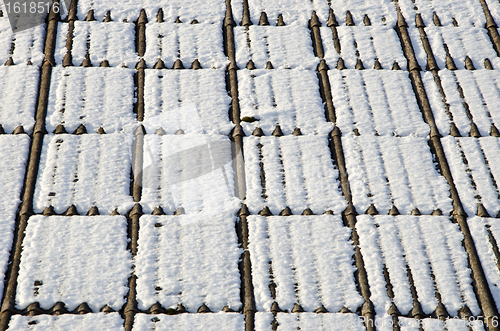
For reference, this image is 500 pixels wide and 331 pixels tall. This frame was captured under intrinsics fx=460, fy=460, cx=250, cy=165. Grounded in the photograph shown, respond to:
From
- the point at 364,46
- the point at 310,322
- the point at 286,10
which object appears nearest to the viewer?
the point at 310,322

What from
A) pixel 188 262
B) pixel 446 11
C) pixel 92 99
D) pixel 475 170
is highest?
pixel 92 99

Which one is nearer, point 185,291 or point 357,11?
point 185,291

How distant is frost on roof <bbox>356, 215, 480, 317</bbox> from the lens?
14.8ft

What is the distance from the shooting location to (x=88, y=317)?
425cm

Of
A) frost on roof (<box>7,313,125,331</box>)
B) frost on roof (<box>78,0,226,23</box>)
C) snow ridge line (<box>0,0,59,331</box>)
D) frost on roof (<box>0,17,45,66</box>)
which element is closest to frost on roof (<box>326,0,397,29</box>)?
frost on roof (<box>78,0,226,23</box>)

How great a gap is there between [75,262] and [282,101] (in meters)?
3.10

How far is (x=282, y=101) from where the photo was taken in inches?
232

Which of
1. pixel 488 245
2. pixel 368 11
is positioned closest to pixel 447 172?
pixel 488 245

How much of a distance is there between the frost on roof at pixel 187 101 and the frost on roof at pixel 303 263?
1.43 m

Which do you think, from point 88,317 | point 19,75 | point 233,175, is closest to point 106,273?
point 88,317

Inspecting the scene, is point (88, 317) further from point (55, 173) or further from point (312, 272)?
point (312, 272)

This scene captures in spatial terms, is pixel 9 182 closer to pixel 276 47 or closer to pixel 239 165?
pixel 239 165

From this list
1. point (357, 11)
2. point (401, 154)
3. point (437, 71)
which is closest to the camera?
point (401, 154)

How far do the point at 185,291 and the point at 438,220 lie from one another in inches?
111
